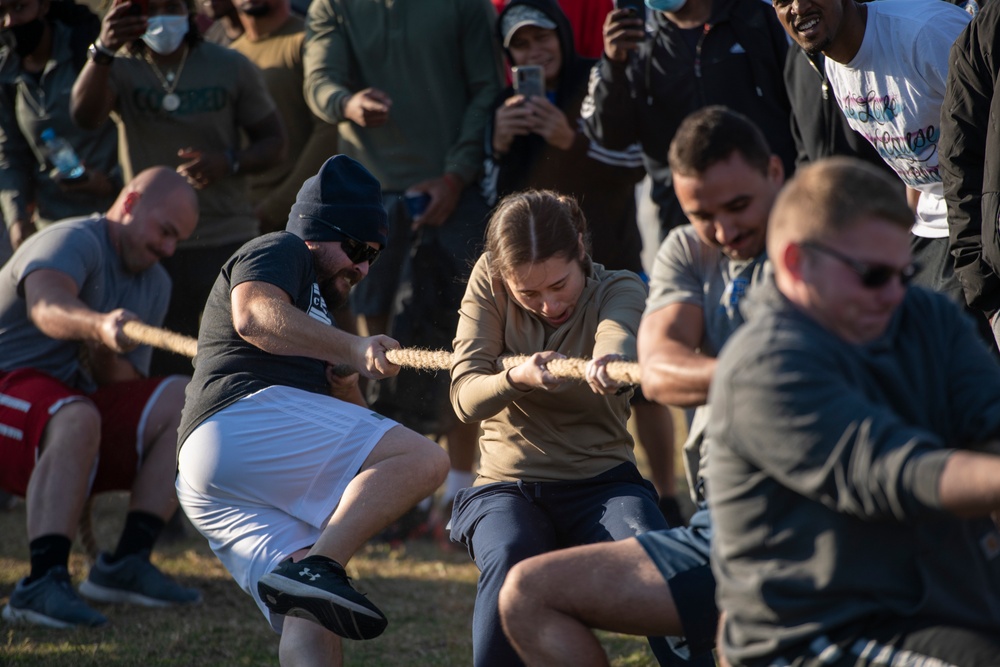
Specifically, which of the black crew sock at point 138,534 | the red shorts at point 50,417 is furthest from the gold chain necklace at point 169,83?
the black crew sock at point 138,534

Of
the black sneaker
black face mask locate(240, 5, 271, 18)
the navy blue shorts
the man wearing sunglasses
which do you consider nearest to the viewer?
the man wearing sunglasses

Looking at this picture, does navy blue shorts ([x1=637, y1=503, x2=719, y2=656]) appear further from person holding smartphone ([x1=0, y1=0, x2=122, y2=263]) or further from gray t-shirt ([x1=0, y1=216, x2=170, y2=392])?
person holding smartphone ([x1=0, y1=0, x2=122, y2=263])

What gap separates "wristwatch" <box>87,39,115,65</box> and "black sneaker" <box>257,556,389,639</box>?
3.64m

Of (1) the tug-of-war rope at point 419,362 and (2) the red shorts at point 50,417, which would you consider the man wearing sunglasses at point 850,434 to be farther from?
(2) the red shorts at point 50,417

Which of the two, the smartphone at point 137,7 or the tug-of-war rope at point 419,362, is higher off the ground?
the smartphone at point 137,7

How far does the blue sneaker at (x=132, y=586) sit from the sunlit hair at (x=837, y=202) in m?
3.83

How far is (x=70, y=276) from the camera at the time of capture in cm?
514

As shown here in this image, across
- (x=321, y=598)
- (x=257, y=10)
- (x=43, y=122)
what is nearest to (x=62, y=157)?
(x=43, y=122)

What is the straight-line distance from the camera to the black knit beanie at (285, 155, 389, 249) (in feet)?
12.6

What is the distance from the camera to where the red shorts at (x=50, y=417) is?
5027 millimetres

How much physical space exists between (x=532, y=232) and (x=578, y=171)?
2205 mm

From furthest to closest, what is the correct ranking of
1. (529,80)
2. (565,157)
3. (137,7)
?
Result: (137,7), (565,157), (529,80)

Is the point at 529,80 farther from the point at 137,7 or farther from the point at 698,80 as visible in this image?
the point at 137,7

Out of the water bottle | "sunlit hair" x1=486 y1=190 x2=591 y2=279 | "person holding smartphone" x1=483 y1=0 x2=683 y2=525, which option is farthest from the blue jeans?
the water bottle
